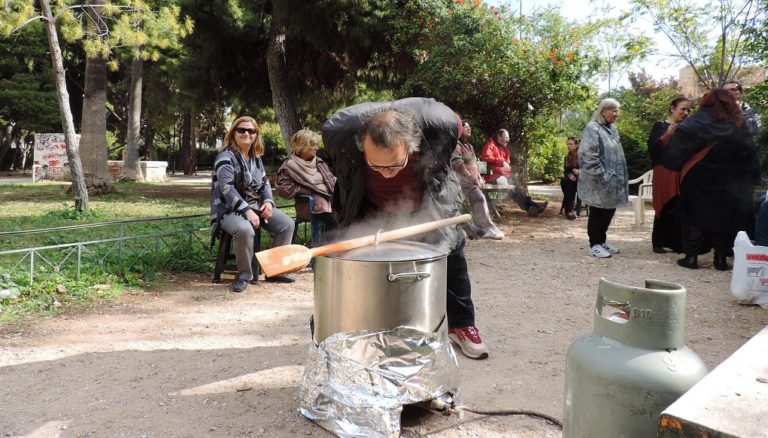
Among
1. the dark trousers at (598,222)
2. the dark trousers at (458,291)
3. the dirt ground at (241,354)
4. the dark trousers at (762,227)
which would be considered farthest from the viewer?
the dark trousers at (598,222)

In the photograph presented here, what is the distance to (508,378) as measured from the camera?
3.11 meters

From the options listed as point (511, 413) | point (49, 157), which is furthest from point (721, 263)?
point (49, 157)

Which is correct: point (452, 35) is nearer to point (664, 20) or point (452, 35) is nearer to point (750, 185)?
point (750, 185)

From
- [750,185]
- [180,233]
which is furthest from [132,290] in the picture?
[750,185]

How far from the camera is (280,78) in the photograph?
10.6 meters

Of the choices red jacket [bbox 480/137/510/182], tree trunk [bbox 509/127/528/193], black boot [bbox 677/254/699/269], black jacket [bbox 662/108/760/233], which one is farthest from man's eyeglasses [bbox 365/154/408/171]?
tree trunk [bbox 509/127/528/193]

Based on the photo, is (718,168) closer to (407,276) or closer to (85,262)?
(407,276)

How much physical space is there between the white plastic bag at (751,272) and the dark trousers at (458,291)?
253cm

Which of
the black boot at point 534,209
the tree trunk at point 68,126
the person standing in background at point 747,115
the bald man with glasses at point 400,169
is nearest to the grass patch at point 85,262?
the tree trunk at point 68,126

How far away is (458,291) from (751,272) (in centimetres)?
274

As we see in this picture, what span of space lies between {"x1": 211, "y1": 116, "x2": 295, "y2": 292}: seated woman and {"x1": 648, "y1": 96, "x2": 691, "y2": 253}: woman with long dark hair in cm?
421

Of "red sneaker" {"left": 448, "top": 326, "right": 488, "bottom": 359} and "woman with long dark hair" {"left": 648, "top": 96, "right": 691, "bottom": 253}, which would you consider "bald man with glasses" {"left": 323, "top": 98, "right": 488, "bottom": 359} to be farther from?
"woman with long dark hair" {"left": 648, "top": 96, "right": 691, "bottom": 253}

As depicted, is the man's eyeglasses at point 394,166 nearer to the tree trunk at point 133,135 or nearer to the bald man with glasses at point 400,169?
the bald man with glasses at point 400,169

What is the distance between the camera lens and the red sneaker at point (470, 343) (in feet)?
10.9
